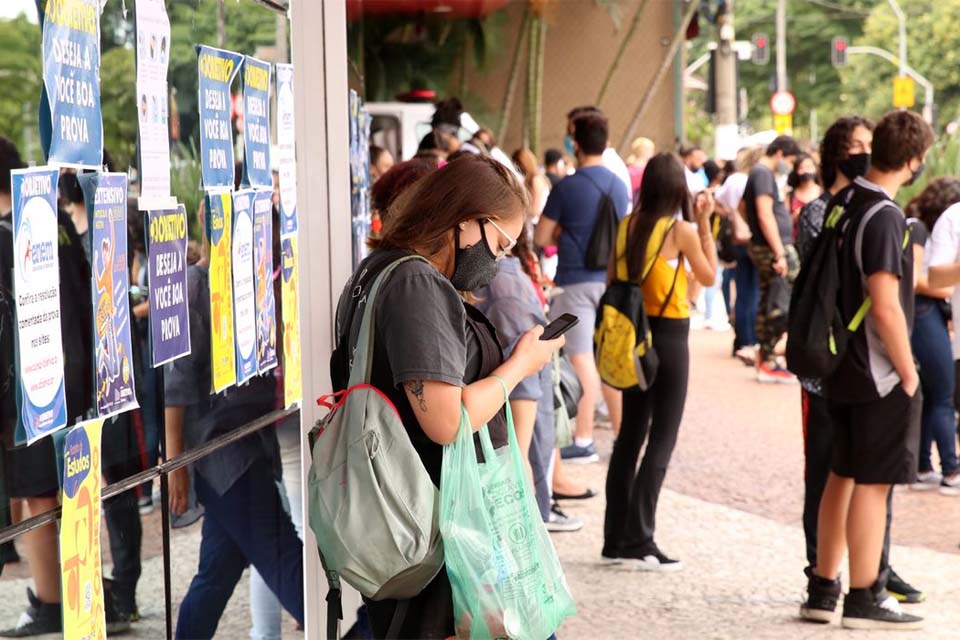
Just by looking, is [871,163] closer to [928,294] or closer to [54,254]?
[928,294]

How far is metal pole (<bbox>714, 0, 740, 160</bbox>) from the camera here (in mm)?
19938

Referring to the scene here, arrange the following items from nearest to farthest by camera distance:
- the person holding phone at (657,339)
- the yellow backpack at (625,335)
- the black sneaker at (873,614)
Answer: the black sneaker at (873,614) → the yellow backpack at (625,335) → the person holding phone at (657,339)

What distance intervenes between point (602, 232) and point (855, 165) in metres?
2.75

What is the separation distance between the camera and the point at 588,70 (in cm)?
2044

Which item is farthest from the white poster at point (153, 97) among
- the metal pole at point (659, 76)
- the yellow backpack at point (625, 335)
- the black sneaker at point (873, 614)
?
the metal pole at point (659, 76)

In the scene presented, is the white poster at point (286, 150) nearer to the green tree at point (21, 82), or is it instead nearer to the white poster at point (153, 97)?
the white poster at point (153, 97)

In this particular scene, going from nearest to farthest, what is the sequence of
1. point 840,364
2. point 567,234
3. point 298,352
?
1. point 298,352
2. point 840,364
3. point 567,234

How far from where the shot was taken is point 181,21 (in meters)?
3.42

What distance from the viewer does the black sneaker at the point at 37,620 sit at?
8.50ft

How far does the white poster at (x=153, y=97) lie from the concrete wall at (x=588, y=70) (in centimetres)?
1701

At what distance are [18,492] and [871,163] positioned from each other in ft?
12.6

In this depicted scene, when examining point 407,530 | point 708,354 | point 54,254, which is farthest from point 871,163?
point 708,354

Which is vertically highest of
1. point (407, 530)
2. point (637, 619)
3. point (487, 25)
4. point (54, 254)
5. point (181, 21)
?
point (487, 25)

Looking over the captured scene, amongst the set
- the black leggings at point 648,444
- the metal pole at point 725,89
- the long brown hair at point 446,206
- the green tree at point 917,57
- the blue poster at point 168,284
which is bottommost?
the black leggings at point 648,444
